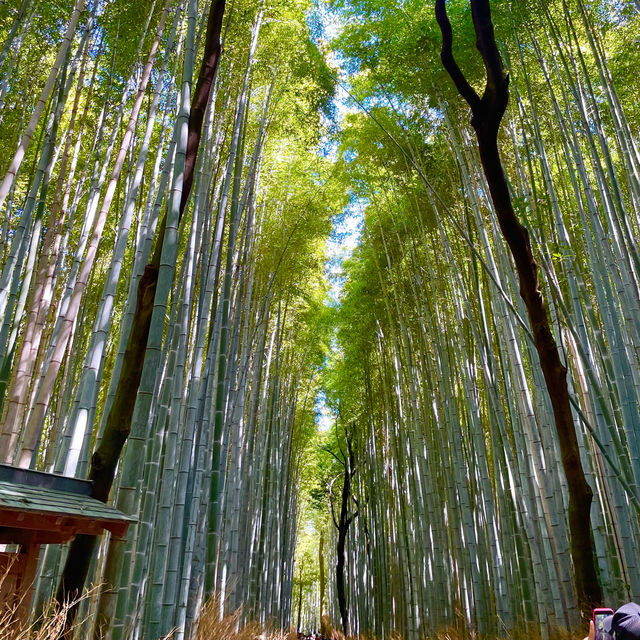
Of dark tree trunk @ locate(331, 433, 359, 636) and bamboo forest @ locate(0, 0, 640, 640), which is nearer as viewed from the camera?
bamboo forest @ locate(0, 0, 640, 640)

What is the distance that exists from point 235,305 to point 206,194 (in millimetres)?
1633

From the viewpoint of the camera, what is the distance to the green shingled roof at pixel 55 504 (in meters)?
1.67

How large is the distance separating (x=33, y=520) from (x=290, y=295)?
6.48 metres

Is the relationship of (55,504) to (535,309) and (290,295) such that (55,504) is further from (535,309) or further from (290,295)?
(290,295)

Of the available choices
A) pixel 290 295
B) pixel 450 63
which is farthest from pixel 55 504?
pixel 290 295

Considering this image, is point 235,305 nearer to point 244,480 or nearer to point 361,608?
point 244,480

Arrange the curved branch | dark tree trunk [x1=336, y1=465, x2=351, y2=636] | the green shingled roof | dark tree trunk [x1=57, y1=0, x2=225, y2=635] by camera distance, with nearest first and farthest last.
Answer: the green shingled roof → dark tree trunk [x1=57, y1=0, x2=225, y2=635] → the curved branch → dark tree trunk [x1=336, y1=465, x2=351, y2=636]

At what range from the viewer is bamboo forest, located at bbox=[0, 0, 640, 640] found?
2.47 m

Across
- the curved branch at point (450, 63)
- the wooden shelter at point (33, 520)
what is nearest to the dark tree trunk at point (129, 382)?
the wooden shelter at point (33, 520)

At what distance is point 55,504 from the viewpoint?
71.8 inches

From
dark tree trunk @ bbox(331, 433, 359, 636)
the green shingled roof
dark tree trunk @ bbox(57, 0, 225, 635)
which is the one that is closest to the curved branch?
dark tree trunk @ bbox(57, 0, 225, 635)

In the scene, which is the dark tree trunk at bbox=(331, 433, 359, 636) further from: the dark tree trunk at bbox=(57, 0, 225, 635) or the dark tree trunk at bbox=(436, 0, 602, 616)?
the dark tree trunk at bbox=(57, 0, 225, 635)

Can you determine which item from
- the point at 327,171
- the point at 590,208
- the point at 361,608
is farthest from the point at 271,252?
the point at 361,608

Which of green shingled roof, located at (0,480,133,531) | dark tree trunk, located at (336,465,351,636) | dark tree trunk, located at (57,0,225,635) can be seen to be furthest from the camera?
dark tree trunk, located at (336,465,351,636)
